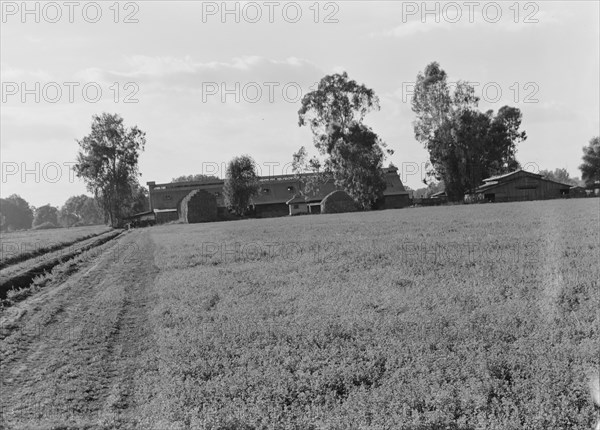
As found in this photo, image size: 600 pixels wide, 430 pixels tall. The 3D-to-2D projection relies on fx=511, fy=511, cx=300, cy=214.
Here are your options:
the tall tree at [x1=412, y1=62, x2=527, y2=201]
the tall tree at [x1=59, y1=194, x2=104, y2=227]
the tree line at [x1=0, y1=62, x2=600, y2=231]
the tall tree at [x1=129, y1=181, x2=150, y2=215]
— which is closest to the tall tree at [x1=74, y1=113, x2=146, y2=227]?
the tree line at [x1=0, y1=62, x2=600, y2=231]

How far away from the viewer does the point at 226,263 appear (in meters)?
20.2

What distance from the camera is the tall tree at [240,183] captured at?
3428 inches

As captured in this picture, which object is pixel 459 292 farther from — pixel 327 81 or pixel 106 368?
pixel 327 81

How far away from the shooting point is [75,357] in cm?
885

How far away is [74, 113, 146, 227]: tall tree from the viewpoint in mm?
86562

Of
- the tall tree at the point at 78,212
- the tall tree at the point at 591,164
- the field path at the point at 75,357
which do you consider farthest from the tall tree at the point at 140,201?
the field path at the point at 75,357

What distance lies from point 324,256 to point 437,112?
62.1 meters

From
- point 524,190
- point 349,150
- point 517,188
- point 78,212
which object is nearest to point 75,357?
point 349,150

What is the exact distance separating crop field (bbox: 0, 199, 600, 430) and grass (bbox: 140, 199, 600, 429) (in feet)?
0.09

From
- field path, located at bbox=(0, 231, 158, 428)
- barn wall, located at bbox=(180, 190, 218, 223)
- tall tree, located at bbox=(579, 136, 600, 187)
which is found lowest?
field path, located at bbox=(0, 231, 158, 428)

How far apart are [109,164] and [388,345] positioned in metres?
87.5

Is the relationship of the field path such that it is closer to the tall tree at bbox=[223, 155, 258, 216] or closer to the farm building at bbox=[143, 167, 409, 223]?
the tall tree at bbox=[223, 155, 258, 216]

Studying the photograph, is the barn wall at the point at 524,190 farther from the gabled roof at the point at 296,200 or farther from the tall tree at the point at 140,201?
the tall tree at the point at 140,201

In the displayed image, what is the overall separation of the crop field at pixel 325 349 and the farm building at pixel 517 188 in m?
71.4
